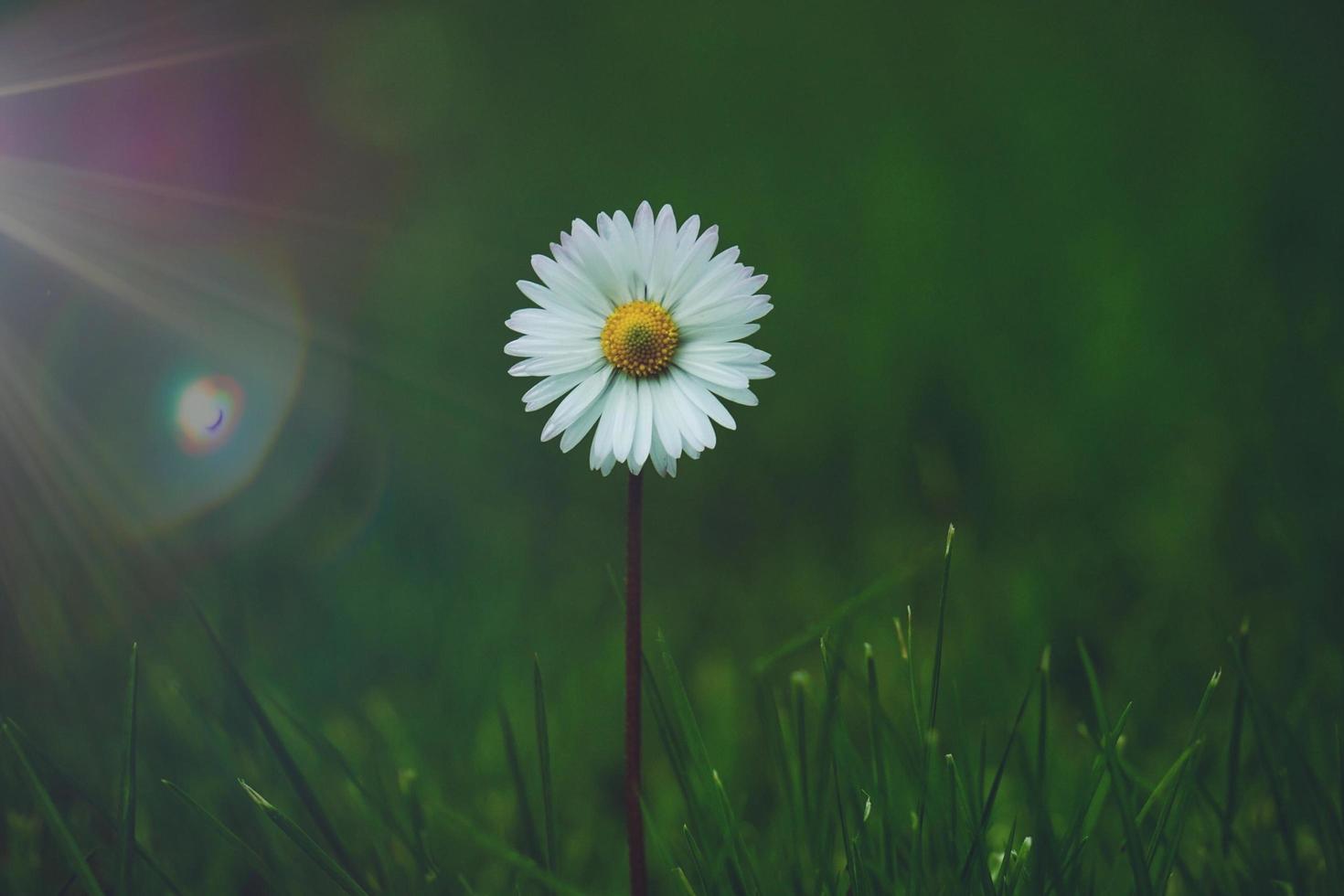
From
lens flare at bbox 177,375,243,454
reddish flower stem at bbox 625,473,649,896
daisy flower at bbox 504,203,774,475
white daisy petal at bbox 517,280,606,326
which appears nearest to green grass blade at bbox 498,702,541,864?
reddish flower stem at bbox 625,473,649,896

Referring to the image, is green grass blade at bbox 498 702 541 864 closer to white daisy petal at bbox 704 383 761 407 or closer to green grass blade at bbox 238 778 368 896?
green grass blade at bbox 238 778 368 896

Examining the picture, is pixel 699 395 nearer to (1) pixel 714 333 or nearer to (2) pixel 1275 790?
(1) pixel 714 333

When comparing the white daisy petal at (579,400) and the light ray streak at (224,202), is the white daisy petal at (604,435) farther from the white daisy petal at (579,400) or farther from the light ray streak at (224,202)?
the light ray streak at (224,202)

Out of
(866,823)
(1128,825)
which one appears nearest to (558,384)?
(866,823)

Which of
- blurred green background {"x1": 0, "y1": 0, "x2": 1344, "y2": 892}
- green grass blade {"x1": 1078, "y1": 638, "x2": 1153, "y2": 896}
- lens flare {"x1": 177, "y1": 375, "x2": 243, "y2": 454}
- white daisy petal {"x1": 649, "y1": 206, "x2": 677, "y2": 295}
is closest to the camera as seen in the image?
green grass blade {"x1": 1078, "y1": 638, "x2": 1153, "y2": 896}

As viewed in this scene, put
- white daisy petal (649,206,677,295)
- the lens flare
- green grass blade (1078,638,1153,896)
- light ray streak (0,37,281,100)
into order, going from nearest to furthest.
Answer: green grass blade (1078,638,1153,896), white daisy petal (649,206,677,295), the lens flare, light ray streak (0,37,281,100)

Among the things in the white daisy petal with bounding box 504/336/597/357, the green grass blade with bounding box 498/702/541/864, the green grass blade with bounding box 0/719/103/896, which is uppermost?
the white daisy petal with bounding box 504/336/597/357

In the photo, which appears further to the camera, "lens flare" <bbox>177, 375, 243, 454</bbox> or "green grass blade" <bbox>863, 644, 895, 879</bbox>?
"lens flare" <bbox>177, 375, 243, 454</bbox>
